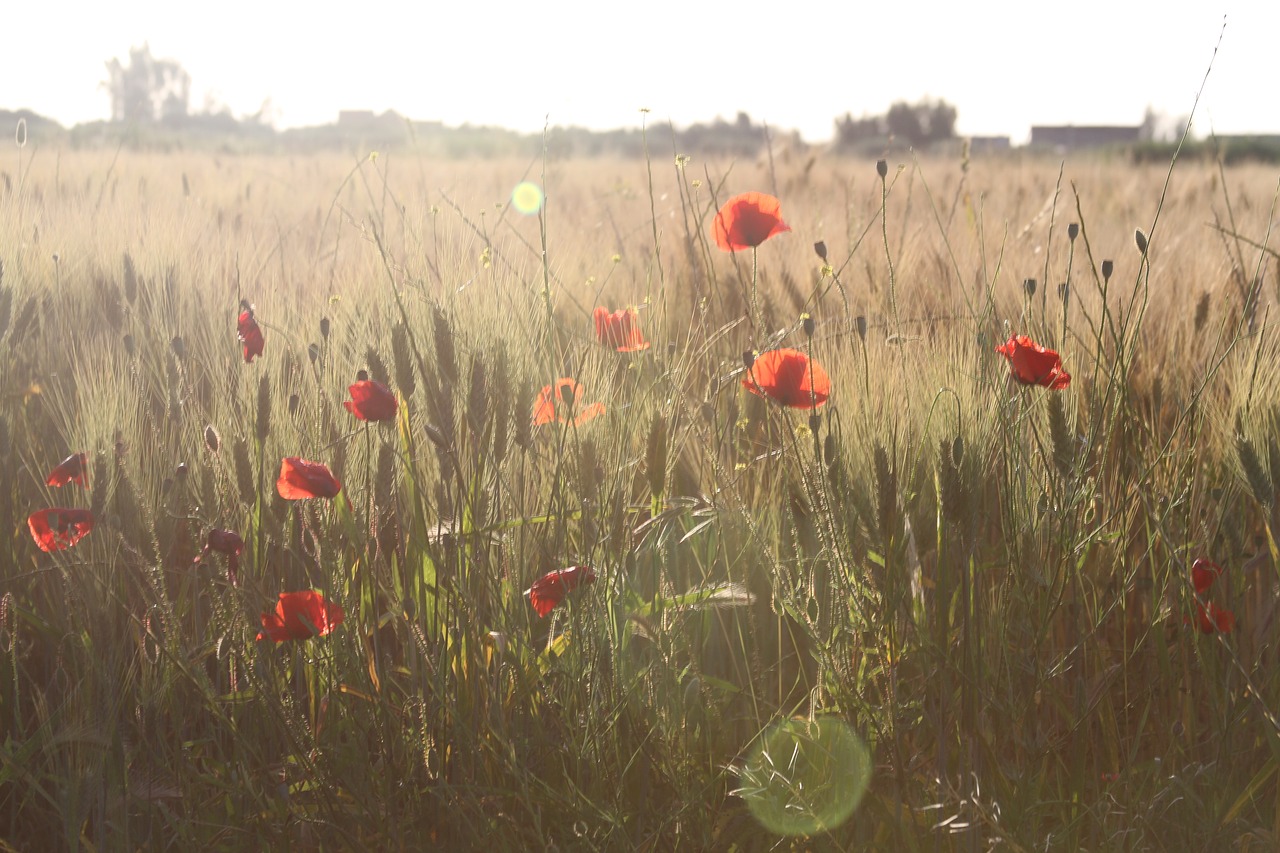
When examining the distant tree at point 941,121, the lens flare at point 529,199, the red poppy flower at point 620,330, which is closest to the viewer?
the red poppy flower at point 620,330

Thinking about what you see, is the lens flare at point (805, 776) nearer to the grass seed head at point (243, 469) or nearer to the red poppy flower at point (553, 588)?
the red poppy flower at point (553, 588)

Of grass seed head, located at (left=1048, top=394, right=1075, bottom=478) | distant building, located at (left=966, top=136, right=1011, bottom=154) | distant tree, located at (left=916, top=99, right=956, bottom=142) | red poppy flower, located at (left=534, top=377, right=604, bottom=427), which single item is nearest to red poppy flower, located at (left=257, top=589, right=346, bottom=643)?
red poppy flower, located at (left=534, top=377, right=604, bottom=427)

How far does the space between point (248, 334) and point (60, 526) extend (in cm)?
29

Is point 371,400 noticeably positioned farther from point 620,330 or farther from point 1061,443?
point 1061,443

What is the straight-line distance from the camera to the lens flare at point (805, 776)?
3.14ft

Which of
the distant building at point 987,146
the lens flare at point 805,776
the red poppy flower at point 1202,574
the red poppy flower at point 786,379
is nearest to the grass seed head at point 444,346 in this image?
the red poppy flower at point 786,379

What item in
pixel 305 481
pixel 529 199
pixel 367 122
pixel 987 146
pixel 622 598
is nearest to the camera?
pixel 305 481

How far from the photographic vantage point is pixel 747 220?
1.35 meters

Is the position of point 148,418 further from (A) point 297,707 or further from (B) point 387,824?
(B) point 387,824

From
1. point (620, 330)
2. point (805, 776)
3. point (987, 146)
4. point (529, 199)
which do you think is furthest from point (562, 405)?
point (987, 146)

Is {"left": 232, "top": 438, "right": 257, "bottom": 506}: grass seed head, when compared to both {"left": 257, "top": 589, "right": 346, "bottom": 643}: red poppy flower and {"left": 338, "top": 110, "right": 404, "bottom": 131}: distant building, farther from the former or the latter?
{"left": 338, "top": 110, "right": 404, "bottom": 131}: distant building

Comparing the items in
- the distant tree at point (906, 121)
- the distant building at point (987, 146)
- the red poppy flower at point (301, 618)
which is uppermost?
the distant tree at point (906, 121)

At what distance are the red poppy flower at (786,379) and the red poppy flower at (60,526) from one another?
0.56 metres

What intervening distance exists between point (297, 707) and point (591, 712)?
0.28m
